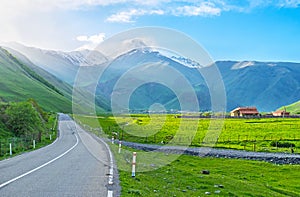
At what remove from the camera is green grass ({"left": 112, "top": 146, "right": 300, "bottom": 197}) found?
1662 cm

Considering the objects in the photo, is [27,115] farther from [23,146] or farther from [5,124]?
[23,146]

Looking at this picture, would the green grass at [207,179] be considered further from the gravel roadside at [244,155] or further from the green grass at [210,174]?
the gravel roadside at [244,155]

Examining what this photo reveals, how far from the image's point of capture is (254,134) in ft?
249

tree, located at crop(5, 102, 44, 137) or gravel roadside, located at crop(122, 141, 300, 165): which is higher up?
tree, located at crop(5, 102, 44, 137)

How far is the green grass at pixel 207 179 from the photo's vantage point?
1662cm

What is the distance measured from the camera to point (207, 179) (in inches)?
930

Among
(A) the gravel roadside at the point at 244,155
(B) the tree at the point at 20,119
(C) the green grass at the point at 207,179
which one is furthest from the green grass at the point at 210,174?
(B) the tree at the point at 20,119

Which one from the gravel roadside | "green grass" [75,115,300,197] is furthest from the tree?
the gravel roadside

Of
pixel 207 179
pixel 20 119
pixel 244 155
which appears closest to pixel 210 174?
pixel 207 179

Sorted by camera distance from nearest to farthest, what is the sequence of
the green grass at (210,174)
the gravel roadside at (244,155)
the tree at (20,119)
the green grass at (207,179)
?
the green grass at (207,179)
the green grass at (210,174)
the gravel roadside at (244,155)
the tree at (20,119)

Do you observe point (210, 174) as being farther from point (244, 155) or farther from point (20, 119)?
point (20, 119)

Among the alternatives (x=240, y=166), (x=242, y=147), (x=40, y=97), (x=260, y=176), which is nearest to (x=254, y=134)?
(x=242, y=147)

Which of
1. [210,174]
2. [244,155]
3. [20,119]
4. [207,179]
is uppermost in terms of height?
[20,119]

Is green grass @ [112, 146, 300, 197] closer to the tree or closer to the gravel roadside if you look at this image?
the gravel roadside
